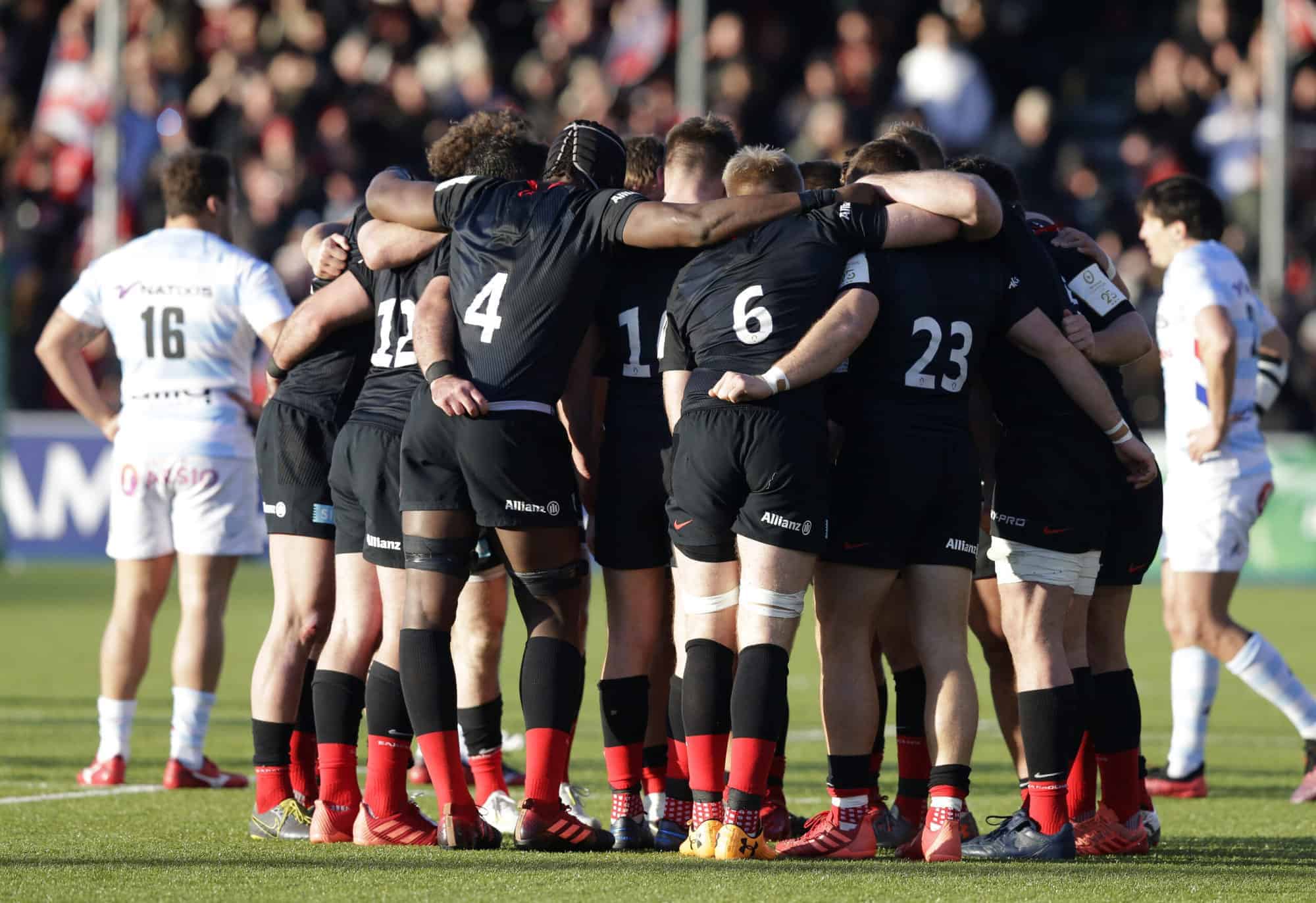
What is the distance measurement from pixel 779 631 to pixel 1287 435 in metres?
14.4

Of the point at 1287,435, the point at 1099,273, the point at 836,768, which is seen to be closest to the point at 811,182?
the point at 1099,273

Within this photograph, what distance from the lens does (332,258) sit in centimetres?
680

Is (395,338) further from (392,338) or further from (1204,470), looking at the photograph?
(1204,470)

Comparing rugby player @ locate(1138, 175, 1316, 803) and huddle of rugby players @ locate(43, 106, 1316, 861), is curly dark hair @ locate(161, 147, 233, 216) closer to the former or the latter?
huddle of rugby players @ locate(43, 106, 1316, 861)

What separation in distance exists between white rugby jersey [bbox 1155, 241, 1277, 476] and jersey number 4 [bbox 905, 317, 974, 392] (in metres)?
2.51

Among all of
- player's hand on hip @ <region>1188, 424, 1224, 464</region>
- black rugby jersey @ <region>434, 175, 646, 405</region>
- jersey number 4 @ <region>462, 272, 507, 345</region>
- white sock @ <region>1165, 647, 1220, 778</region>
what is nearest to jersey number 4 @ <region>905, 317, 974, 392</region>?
black rugby jersey @ <region>434, 175, 646, 405</region>

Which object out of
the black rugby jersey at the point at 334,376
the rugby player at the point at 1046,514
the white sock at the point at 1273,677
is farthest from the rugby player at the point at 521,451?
the white sock at the point at 1273,677

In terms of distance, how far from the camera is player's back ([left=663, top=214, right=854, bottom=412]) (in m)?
6.07

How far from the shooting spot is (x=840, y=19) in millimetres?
23109

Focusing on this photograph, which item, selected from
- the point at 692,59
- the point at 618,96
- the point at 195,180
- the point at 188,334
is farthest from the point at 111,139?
the point at 188,334

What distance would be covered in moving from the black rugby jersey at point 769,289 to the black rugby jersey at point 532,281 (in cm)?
34

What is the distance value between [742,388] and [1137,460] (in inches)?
57.9

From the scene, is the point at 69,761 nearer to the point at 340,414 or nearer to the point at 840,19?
the point at 340,414

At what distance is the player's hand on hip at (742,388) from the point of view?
5902mm
